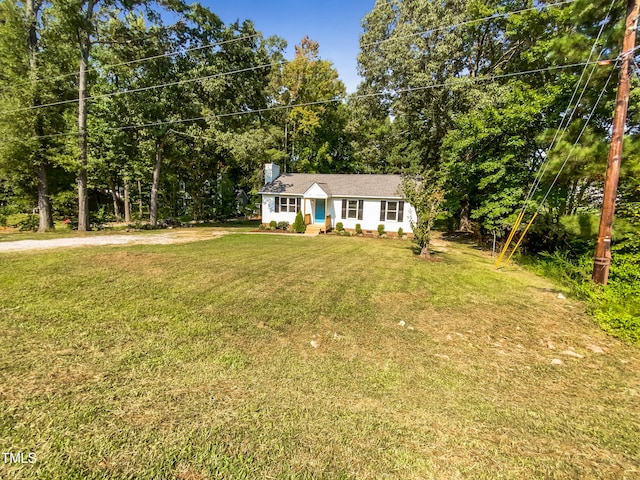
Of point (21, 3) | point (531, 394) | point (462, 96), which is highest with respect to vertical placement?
point (21, 3)

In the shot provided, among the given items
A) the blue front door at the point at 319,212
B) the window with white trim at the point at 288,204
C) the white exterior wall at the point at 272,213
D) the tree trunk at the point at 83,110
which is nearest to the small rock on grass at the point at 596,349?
the blue front door at the point at 319,212

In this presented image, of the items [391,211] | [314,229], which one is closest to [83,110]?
[314,229]

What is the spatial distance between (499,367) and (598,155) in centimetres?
847

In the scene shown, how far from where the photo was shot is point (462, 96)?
17.8m

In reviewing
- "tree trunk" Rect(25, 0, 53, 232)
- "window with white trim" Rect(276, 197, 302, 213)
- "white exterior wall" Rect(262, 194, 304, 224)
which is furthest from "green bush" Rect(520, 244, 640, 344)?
"tree trunk" Rect(25, 0, 53, 232)

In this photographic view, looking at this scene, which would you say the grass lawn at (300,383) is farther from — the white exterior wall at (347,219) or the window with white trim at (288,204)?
the window with white trim at (288,204)

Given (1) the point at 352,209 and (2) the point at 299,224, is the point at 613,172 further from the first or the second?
(2) the point at 299,224

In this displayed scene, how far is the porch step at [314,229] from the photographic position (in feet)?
62.9

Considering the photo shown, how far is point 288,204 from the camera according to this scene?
21109 mm

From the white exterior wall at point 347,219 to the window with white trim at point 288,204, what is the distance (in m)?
0.26

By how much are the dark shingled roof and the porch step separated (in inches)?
97.0

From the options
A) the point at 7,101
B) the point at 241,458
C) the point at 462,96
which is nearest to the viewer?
the point at 241,458

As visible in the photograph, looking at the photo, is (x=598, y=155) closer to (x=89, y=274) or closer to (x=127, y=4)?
(x=89, y=274)

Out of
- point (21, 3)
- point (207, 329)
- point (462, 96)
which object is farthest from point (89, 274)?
point (462, 96)
